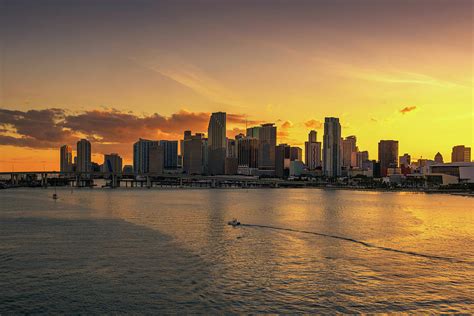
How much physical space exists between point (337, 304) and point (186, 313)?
34.8 feet

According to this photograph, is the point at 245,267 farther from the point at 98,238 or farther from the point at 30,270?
the point at 98,238

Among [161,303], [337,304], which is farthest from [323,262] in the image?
[161,303]

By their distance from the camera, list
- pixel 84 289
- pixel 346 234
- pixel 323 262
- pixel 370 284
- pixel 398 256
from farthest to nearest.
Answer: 1. pixel 346 234
2. pixel 398 256
3. pixel 323 262
4. pixel 370 284
5. pixel 84 289

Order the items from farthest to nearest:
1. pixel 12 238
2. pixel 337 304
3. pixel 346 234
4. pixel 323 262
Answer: pixel 346 234
pixel 12 238
pixel 323 262
pixel 337 304

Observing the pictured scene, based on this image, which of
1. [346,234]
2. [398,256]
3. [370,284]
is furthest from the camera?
[346,234]

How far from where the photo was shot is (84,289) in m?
34.8

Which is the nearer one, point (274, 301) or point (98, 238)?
point (274, 301)

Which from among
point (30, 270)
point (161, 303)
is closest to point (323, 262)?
point (161, 303)

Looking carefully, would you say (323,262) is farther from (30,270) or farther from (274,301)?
(30,270)

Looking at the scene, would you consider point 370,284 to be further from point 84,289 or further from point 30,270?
point 30,270

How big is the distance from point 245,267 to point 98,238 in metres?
25.9

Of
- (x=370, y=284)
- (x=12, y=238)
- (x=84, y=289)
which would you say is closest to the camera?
(x=84, y=289)

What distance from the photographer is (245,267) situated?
43000mm

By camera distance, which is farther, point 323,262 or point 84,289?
point 323,262
